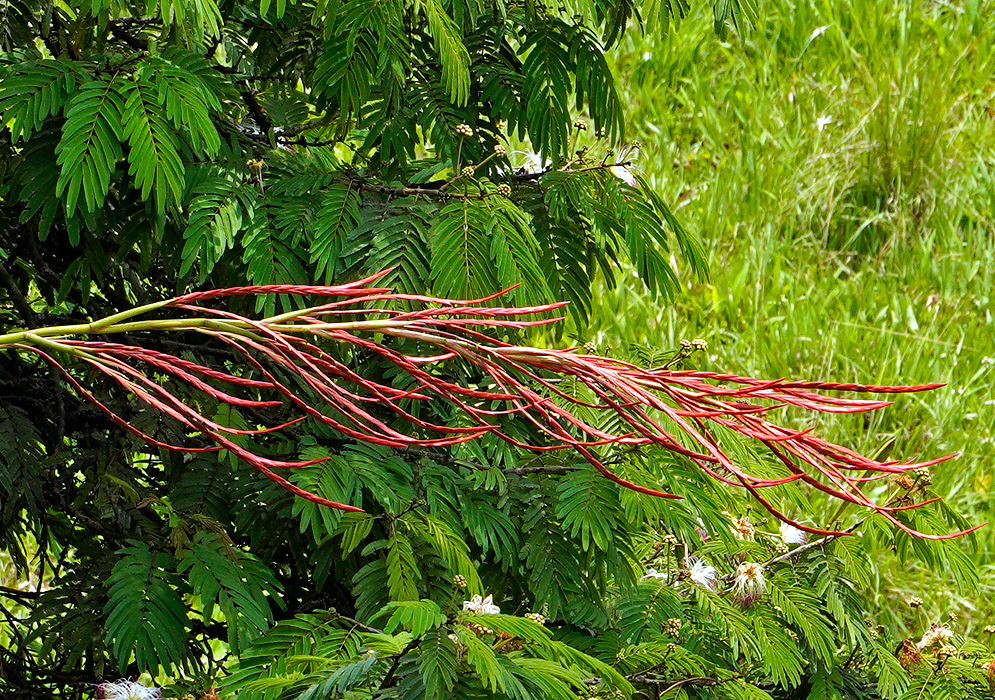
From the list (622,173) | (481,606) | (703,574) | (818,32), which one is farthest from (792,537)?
(818,32)

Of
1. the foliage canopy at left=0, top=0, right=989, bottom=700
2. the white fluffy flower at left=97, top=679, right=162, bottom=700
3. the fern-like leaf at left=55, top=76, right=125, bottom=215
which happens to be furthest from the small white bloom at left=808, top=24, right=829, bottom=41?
the white fluffy flower at left=97, top=679, right=162, bottom=700

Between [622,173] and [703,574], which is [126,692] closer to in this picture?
[703,574]

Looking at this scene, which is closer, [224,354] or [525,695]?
[525,695]

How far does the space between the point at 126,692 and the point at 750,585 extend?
38.5 inches

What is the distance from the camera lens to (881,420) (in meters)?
3.47

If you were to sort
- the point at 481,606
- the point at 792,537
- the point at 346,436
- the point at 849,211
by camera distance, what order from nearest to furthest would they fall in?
the point at 481,606
the point at 346,436
the point at 792,537
the point at 849,211

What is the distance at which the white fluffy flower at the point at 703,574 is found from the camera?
1877mm

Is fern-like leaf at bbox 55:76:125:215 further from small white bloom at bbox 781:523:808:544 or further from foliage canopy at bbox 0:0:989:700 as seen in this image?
small white bloom at bbox 781:523:808:544

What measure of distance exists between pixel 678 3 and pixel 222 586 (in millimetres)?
1084

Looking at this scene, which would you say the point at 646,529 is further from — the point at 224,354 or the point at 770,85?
the point at 770,85

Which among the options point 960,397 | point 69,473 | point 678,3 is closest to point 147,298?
point 69,473

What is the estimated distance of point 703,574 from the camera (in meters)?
1.90

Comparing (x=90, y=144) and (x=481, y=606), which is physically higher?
(x=90, y=144)

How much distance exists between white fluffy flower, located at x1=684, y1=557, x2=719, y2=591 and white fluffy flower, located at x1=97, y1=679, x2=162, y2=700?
89cm
